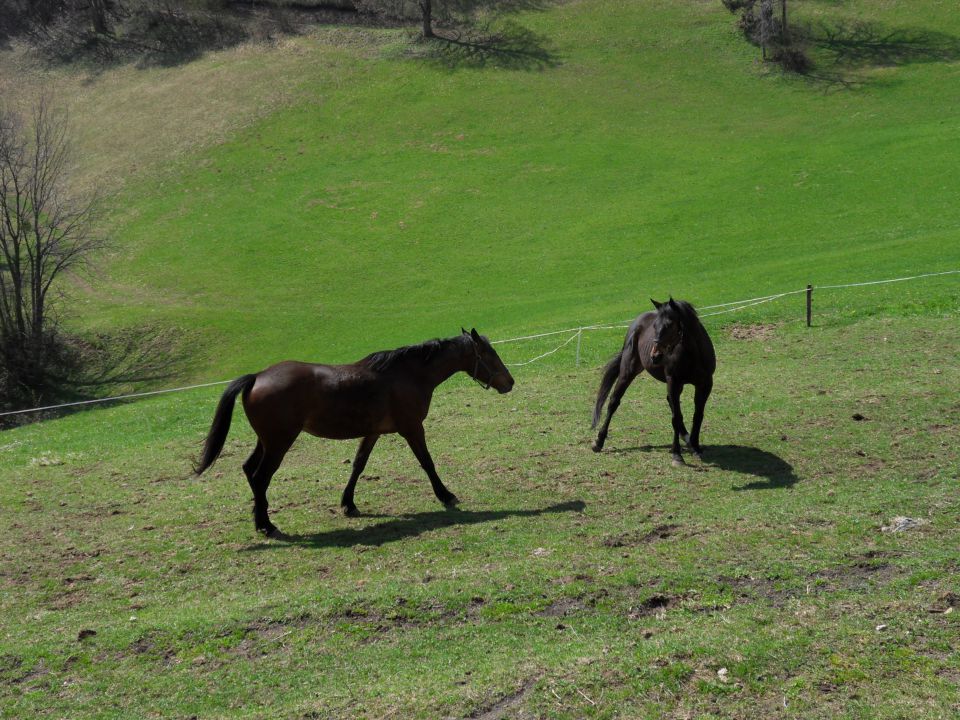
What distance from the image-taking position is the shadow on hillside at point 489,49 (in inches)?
2712

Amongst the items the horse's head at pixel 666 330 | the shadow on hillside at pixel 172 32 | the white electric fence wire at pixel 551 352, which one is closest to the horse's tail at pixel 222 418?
the horse's head at pixel 666 330

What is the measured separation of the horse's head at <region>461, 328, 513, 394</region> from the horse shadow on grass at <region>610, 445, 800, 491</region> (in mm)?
2846

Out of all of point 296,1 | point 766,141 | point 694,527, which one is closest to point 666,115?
point 766,141

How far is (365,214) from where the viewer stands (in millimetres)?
51031

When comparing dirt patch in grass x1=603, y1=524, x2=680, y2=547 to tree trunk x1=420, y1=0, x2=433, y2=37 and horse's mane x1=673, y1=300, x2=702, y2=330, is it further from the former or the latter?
tree trunk x1=420, y1=0, x2=433, y2=37

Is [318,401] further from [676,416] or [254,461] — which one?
[676,416]

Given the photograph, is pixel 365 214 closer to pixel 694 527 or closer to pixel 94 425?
pixel 94 425

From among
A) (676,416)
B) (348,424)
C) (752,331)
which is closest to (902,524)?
(676,416)

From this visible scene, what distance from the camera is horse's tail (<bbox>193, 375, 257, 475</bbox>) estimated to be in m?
11.7

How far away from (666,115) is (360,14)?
115ft

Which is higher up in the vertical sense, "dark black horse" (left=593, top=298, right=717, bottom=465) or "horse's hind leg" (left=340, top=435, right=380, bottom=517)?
"dark black horse" (left=593, top=298, right=717, bottom=465)

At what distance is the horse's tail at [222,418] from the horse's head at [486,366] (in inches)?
127

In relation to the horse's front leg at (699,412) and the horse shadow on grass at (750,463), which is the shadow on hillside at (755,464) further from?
the horse's front leg at (699,412)

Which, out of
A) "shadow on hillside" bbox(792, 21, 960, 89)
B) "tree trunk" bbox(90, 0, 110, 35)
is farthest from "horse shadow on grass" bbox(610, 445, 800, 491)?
"tree trunk" bbox(90, 0, 110, 35)
